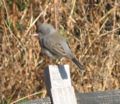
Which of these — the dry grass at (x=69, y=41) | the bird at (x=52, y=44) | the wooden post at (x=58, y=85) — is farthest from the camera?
the dry grass at (x=69, y=41)

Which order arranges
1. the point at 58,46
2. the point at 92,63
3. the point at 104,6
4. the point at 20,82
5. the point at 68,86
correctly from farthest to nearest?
the point at 104,6, the point at 92,63, the point at 20,82, the point at 58,46, the point at 68,86

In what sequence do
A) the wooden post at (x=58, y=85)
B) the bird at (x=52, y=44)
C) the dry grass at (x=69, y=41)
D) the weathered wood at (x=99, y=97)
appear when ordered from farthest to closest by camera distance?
the dry grass at (x=69, y=41) → the bird at (x=52, y=44) → the weathered wood at (x=99, y=97) → the wooden post at (x=58, y=85)

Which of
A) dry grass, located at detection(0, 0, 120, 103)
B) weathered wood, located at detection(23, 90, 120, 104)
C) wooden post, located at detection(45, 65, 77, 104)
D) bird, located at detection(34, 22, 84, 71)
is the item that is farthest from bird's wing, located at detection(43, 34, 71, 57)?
wooden post, located at detection(45, 65, 77, 104)

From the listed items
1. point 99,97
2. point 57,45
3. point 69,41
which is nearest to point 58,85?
point 99,97

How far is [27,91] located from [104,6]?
4.29 feet

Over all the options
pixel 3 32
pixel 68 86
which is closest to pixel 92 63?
pixel 3 32

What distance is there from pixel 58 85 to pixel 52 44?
1113 millimetres

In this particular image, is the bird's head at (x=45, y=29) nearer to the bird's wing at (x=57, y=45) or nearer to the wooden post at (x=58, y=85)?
the bird's wing at (x=57, y=45)

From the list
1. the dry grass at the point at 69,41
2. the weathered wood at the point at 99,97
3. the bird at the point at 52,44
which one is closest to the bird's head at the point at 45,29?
the bird at the point at 52,44

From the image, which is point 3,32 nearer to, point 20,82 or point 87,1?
point 20,82

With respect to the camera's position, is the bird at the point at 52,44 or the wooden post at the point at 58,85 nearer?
the wooden post at the point at 58,85

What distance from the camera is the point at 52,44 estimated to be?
3.85m

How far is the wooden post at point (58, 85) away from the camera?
2.74m

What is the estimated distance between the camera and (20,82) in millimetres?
4188
